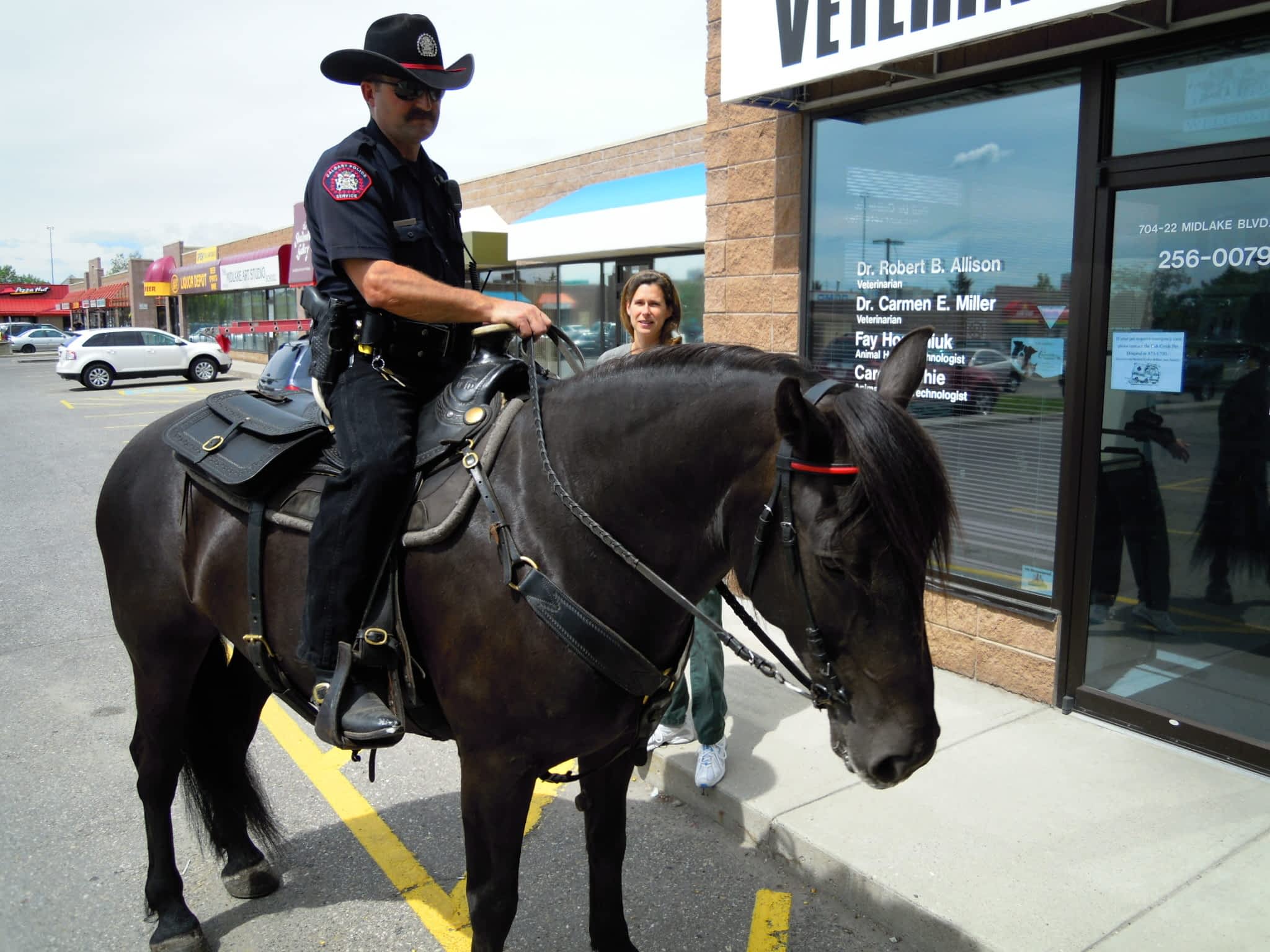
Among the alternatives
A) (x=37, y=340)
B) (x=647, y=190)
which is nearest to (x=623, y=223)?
(x=647, y=190)

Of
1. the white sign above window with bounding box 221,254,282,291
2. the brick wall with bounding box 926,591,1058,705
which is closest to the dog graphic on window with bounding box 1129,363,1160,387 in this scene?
the brick wall with bounding box 926,591,1058,705

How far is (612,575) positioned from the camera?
219cm

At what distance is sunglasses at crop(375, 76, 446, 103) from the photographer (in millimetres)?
2598

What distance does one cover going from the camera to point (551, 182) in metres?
19.4

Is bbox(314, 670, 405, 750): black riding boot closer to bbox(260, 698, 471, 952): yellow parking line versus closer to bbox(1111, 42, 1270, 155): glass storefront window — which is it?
bbox(260, 698, 471, 952): yellow parking line

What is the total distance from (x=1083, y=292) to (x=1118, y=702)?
6.95 feet

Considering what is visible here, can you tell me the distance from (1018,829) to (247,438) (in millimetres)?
3351

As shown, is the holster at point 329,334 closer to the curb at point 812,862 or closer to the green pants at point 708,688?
the green pants at point 708,688

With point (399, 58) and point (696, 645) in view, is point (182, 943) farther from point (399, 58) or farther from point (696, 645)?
point (399, 58)

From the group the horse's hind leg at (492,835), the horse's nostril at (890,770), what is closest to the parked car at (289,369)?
the horse's hind leg at (492,835)

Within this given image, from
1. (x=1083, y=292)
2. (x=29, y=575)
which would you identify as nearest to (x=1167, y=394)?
(x=1083, y=292)

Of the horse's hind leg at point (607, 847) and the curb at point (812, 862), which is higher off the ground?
the horse's hind leg at point (607, 847)

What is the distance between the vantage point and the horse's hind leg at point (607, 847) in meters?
2.75

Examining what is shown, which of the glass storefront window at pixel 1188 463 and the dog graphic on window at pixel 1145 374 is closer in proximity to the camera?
the glass storefront window at pixel 1188 463
